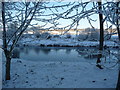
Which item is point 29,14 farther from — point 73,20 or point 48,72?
point 48,72

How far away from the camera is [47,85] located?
478 cm

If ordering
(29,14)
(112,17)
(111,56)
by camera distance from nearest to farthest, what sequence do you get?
(112,17)
(111,56)
(29,14)

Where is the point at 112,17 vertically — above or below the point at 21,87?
above

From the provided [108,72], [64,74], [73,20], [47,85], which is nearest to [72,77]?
[64,74]

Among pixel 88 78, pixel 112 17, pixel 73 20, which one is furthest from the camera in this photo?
pixel 88 78

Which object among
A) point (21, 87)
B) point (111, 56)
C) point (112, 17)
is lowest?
point (21, 87)

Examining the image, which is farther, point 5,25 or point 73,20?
point 5,25

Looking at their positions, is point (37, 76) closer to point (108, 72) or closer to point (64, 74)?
point (64, 74)

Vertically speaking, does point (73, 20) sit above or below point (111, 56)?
above

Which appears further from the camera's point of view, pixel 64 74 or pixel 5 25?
pixel 64 74

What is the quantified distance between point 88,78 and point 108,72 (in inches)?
52.0

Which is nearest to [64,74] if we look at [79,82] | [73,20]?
[79,82]

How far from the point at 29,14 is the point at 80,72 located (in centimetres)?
385

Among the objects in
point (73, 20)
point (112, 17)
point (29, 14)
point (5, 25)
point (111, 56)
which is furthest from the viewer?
point (5, 25)
